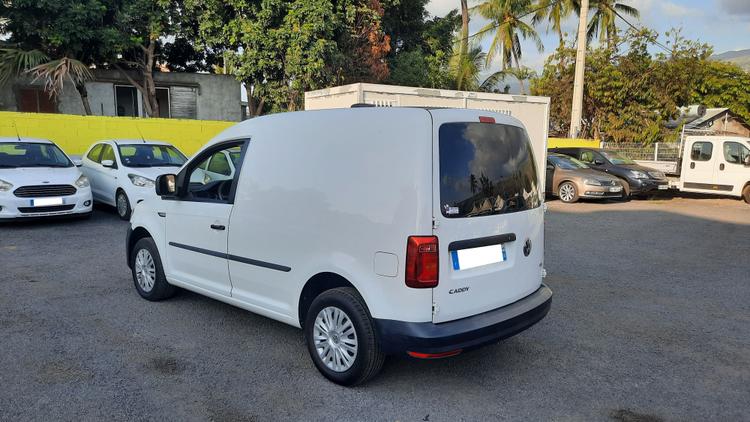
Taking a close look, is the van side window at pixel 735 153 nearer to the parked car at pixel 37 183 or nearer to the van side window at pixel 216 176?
the van side window at pixel 216 176

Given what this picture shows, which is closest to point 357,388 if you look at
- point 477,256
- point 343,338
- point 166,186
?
point 343,338

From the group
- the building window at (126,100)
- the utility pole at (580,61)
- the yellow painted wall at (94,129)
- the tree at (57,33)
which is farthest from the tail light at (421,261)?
the building window at (126,100)

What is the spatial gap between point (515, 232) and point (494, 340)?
0.75 meters

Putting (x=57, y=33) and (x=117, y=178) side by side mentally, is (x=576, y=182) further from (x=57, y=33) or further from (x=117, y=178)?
(x=57, y=33)

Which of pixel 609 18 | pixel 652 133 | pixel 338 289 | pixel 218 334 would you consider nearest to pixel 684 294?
pixel 338 289

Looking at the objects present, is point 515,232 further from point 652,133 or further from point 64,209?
point 652,133

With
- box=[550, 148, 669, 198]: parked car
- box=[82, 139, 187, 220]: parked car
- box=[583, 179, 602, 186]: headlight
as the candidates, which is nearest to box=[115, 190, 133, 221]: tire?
box=[82, 139, 187, 220]: parked car

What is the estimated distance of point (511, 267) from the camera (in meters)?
3.64

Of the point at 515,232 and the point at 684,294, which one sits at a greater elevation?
the point at 515,232

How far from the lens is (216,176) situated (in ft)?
15.0

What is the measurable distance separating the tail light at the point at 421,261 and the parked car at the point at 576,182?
12420 millimetres

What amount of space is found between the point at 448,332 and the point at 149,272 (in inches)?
134

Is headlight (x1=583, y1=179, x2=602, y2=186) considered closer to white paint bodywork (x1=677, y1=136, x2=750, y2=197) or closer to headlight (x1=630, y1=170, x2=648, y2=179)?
headlight (x1=630, y1=170, x2=648, y2=179)

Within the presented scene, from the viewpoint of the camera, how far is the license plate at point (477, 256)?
3283 millimetres
